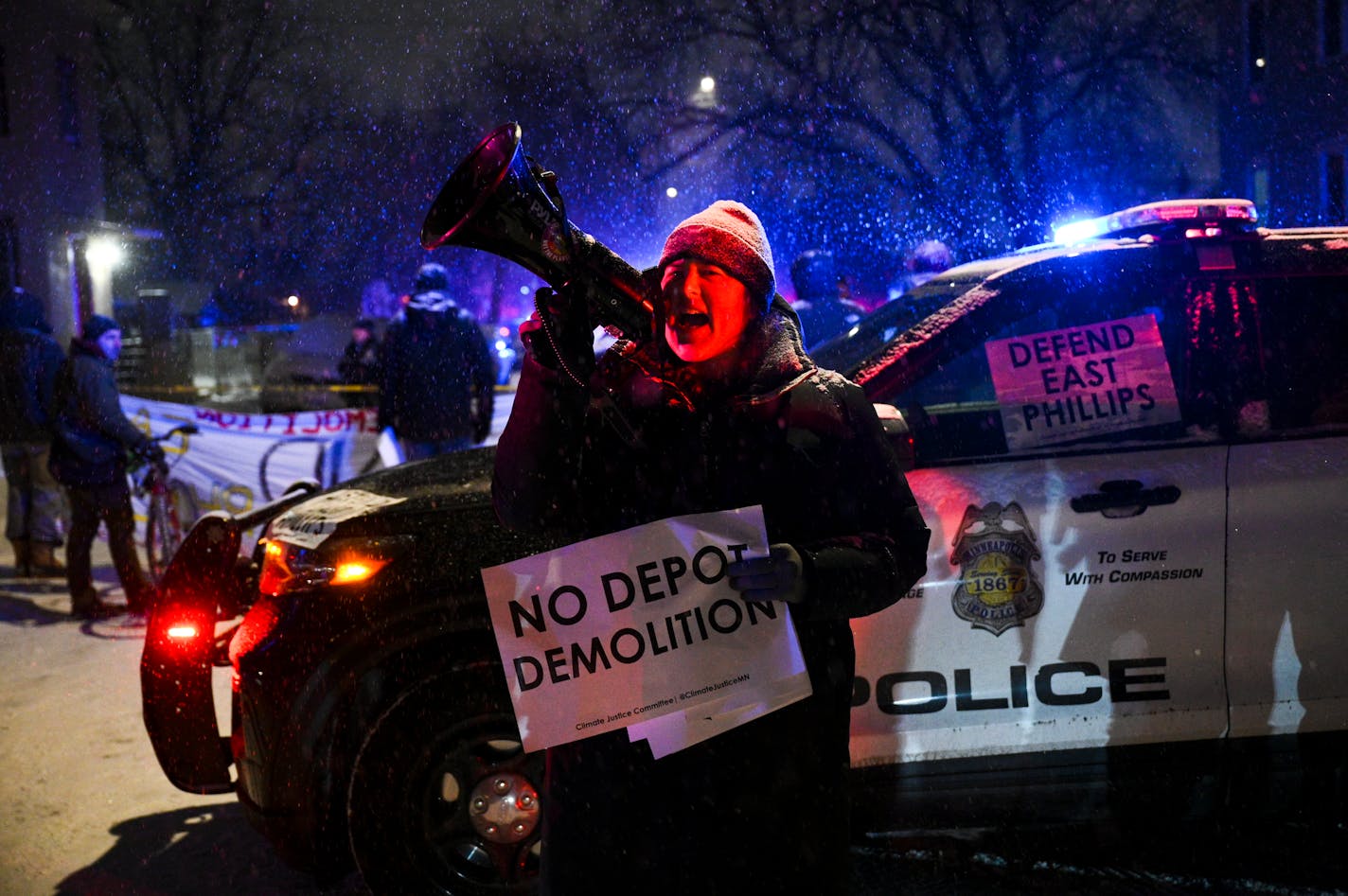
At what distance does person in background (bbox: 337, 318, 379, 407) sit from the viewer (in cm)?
755

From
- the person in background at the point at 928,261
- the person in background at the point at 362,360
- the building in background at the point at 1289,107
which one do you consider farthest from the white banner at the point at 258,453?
the building in background at the point at 1289,107

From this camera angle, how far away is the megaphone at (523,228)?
1.75m

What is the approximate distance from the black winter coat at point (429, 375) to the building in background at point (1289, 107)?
19.5 metres

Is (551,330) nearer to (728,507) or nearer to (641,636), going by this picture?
(728,507)

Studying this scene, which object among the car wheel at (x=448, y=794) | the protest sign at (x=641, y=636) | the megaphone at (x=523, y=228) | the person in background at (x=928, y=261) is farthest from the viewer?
the person in background at (x=928, y=261)

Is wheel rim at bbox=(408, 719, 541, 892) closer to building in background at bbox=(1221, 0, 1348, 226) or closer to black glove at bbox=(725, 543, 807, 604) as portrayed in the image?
black glove at bbox=(725, 543, 807, 604)

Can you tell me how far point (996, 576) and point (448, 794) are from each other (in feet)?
5.33

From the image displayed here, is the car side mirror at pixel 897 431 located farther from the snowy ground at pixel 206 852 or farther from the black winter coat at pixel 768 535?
the snowy ground at pixel 206 852

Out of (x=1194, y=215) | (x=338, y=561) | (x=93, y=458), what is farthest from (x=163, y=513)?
(x=1194, y=215)

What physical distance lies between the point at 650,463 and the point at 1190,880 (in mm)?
2546

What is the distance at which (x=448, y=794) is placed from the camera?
3238mm

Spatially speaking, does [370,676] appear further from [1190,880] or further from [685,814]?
[1190,880]

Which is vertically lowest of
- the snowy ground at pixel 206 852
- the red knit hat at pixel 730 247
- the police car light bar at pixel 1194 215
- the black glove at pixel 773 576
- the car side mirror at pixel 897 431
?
the snowy ground at pixel 206 852

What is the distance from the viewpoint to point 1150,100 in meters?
19.1
